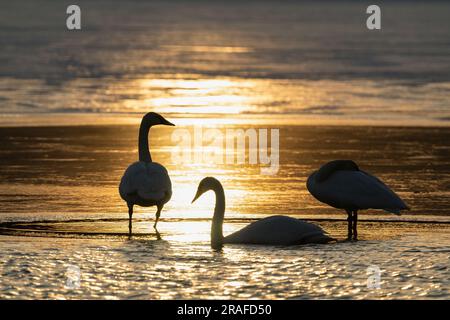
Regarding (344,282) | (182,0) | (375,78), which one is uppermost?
(182,0)

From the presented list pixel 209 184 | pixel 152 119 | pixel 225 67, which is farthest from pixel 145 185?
pixel 225 67

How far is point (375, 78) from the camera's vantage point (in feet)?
112

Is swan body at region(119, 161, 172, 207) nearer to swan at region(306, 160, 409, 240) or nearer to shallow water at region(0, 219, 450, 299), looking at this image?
shallow water at region(0, 219, 450, 299)

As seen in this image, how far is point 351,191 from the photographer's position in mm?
15273

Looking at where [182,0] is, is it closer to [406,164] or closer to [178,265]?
[406,164]

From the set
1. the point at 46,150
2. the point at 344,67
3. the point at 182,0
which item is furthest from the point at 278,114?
the point at 182,0

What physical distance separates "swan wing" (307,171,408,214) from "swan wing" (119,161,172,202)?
1849 mm

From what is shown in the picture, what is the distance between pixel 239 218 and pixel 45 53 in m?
23.9

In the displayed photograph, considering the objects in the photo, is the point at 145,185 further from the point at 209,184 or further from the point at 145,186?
the point at 209,184

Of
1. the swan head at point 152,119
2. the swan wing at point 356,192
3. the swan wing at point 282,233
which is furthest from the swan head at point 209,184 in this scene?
the swan head at point 152,119

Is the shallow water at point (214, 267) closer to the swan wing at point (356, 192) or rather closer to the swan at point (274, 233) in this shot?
the swan at point (274, 233)

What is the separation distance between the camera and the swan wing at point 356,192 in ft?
49.2

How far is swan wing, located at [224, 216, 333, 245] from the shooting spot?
13.6 m

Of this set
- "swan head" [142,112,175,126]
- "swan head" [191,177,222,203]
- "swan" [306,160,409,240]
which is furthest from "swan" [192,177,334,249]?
"swan head" [142,112,175,126]
